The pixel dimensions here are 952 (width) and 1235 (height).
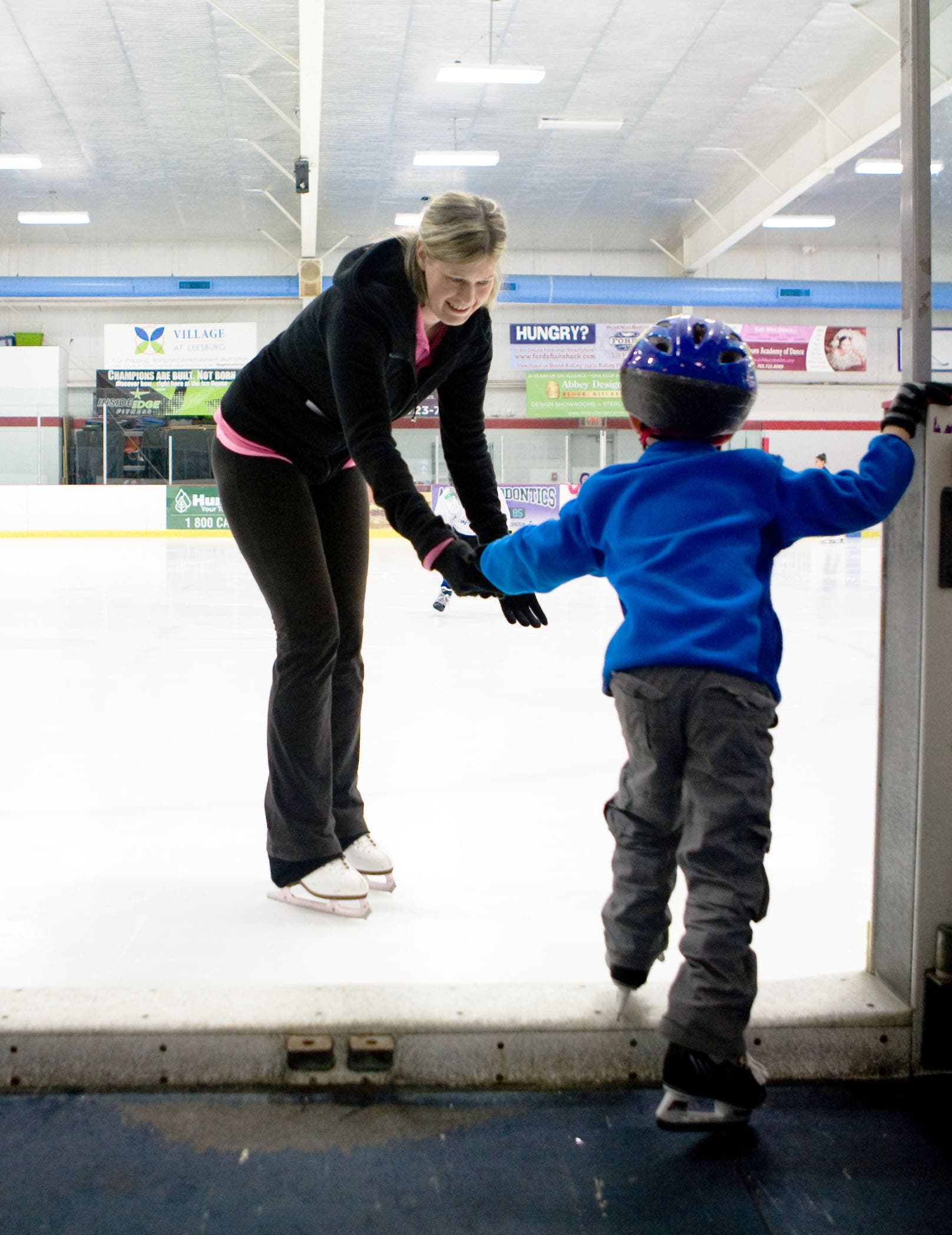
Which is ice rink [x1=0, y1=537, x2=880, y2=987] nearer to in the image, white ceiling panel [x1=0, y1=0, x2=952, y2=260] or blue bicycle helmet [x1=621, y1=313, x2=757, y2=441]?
blue bicycle helmet [x1=621, y1=313, x2=757, y2=441]

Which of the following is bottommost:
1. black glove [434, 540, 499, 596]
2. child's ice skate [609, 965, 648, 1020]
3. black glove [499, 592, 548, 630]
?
child's ice skate [609, 965, 648, 1020]

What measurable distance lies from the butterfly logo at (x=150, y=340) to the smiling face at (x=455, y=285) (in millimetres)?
15259

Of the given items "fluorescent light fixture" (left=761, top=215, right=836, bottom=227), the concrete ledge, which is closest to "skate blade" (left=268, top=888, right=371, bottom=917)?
the concrete ledge

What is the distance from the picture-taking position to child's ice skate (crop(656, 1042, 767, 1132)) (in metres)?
1.02

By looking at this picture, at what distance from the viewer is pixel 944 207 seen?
3.76 ft

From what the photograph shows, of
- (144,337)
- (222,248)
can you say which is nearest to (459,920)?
(144,337)

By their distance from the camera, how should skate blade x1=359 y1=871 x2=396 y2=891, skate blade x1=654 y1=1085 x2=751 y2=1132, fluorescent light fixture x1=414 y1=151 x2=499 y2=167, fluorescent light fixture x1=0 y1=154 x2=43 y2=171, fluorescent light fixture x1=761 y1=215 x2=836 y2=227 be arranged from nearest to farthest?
skate blade x1=654 y1=1085 x2=751 y2=1132 → skate blade x1=359 y1=871 x2=396 y2=891 → fluorescent light fixture x1=414 y1=151 x2=499 y2=167 → fluorescent light fixture x1=0 y1=154 x2=43 y2=171 → fluorescent light fixture x1=761 y1=215 x2=836 y2=227

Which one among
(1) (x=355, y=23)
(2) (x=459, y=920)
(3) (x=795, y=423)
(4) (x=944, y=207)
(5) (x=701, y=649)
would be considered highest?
(1) (x=355, y=23)

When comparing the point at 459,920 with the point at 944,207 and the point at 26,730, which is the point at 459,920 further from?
the point at 26,730

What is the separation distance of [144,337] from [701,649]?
15936 mm

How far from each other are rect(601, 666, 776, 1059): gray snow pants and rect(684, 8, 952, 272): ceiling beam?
949 cm

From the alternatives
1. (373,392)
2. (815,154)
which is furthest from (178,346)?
(373,392)

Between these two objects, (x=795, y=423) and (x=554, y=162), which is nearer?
(x=554, y=162)

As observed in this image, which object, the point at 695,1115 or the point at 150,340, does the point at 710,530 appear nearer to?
the point at 695,1115
